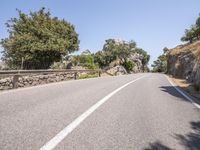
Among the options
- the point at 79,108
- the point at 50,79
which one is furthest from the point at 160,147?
Answer: the point at 50,79

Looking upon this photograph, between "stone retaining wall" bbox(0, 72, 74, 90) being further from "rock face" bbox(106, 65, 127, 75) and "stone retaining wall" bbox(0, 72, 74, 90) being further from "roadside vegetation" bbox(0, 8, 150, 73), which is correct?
"rock face" bbox(106, 65, 127, 75)

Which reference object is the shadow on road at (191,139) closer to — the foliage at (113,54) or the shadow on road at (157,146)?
the shadow on road at (157,146)

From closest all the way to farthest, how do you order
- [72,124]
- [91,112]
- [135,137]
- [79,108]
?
[135,137] < [72,124] < [91,112] < [79,108]

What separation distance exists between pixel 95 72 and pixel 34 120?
83.8 feet

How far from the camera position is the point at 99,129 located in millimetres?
4594

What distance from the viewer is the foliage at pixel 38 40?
26.9 m

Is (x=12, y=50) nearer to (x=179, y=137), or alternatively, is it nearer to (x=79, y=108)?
(x=79, y=108)

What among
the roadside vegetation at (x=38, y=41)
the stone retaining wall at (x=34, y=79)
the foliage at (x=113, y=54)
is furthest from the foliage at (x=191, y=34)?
the stone retaining wall at (x=34, y=79)

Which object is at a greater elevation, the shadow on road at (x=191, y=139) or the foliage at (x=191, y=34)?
the foliage at (x=191, y=34)

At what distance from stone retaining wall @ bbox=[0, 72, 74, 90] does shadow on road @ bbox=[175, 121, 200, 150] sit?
990 centimetres

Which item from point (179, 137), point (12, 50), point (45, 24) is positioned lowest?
point (179, 137)

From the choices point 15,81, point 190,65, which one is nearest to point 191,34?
point 190,65

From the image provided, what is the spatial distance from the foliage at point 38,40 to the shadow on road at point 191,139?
951 inches

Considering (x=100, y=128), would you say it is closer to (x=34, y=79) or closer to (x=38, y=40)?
(x=34, y=79)
